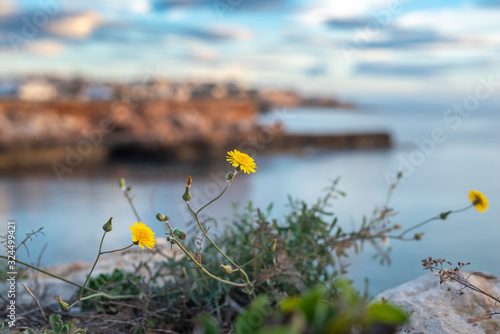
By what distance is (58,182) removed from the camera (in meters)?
15.4

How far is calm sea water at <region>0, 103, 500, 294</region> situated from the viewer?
5422mm

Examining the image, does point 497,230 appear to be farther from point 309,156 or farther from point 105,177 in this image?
point 309,156

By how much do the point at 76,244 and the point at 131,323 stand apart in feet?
17.9

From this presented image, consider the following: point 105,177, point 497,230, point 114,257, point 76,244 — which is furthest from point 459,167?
point 114,257

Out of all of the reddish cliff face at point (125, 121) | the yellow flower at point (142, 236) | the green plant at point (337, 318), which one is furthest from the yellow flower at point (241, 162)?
the reddish cliff face at point (125, 121)

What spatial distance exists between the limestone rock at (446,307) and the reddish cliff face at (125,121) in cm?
1924

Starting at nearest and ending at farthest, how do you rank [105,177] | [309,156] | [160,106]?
[105,177] → [309,156] → [160,106]

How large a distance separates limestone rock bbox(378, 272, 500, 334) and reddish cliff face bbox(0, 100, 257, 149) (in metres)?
19.2

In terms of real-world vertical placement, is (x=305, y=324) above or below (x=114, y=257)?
below

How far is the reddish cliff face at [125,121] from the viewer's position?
22078mm

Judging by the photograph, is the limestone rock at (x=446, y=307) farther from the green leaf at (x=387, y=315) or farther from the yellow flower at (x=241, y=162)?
the green leaf at (x=387, y=315)

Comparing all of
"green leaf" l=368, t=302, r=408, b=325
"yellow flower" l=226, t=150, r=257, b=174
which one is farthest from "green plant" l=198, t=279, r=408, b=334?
"yellow flower" l=226, t=150, r=257, b=174

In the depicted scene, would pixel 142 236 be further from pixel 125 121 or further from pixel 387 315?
pixel 125 121

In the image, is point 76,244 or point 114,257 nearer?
point 114,257
